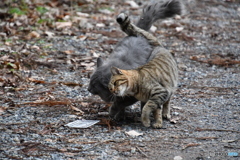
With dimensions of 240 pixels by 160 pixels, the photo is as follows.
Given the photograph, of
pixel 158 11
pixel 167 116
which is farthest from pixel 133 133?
pixel 158 11

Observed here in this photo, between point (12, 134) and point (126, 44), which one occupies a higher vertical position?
point (126, 44)

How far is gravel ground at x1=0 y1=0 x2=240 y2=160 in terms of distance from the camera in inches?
159

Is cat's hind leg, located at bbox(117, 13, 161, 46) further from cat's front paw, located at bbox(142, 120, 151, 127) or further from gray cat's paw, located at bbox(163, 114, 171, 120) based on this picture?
cat's front paw, located at bbox(142, 120, 151, 127)

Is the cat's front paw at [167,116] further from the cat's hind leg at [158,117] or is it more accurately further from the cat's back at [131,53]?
the cat's back at [131,53]

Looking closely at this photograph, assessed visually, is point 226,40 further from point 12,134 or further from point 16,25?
point 12,134

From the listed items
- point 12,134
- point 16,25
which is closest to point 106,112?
point 12,134

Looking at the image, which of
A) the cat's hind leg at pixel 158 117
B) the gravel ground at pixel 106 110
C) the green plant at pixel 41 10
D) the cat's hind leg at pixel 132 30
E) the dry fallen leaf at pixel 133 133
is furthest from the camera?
the green plant at pixel 41 10

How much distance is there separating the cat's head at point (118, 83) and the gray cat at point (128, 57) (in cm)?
39

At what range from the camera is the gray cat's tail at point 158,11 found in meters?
6.70

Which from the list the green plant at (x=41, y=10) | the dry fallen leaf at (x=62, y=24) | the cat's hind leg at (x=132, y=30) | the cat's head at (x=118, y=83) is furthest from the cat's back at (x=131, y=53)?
the green plant at (x=41, y=10)

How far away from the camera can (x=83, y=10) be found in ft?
37.6

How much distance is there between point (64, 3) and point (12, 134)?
8.03 metres

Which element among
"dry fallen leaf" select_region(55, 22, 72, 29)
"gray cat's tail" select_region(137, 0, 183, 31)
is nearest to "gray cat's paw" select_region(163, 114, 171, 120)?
"gray cat's tail" select_region(137, 0, 183, 31)

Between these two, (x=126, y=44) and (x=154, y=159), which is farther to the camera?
(x=126, y=44)
